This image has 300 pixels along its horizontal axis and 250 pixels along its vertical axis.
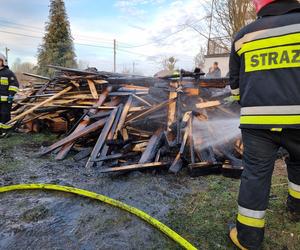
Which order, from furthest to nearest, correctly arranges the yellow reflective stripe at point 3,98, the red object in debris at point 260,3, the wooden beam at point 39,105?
the yellow reflective stripe at point 3,98, the wooden beam at point 39,105, the red object in debris at point 260,3

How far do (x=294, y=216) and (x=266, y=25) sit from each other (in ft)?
6.24

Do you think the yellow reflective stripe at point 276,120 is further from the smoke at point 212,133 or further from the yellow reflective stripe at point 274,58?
the smoke at point 212,133

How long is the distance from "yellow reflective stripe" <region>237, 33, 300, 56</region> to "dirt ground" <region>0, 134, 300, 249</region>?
5.69 ft

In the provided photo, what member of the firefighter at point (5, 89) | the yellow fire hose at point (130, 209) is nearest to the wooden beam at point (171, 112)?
the yellow fire hose at point (130, 209)

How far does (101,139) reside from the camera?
4.85 meters

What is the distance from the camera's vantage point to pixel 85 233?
2525 mm

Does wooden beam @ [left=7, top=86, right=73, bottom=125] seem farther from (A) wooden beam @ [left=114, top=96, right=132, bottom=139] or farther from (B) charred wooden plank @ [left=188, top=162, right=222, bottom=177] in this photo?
(B) charred wooden plank @ [left=188, top=162, right=222, bottom=177]

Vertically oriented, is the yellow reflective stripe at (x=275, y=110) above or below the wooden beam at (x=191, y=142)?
above

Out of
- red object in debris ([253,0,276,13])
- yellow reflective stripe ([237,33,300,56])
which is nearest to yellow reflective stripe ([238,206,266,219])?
yellow reflective stripe ([237,33,300,56])

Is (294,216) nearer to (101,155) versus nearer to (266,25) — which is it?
(266,25)

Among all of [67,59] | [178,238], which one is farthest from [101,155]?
[67,59]

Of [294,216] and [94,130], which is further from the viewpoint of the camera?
[94,130]

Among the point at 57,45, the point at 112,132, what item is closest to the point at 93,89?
the point at 112,132

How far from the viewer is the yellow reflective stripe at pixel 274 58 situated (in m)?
2.00
